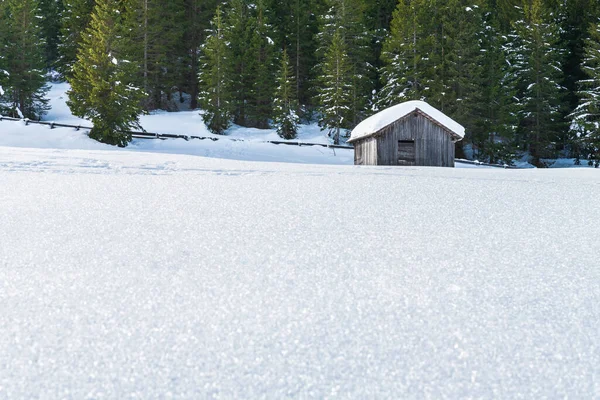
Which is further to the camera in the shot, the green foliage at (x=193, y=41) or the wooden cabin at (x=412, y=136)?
the green foliage at (x=193, y=41)

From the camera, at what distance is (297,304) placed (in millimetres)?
2670

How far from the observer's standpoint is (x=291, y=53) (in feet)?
160

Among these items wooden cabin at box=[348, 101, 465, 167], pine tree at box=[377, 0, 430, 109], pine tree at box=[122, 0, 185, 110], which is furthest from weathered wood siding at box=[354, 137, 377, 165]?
pine tree at box=[122, 0, 185, 110]

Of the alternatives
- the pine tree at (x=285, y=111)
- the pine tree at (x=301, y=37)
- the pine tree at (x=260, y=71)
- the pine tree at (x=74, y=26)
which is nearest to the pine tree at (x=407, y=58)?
the pine tree at (x=285, y=111)

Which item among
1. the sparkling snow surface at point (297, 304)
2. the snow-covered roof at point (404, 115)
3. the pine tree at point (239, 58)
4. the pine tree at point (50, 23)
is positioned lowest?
the sparkling snow surface at point (297, 304)

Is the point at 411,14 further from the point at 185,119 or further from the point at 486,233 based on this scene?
the point at 486,233

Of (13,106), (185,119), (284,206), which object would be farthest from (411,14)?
(284,206)

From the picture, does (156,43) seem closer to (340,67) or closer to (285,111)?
(285,111)

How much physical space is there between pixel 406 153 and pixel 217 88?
69.7 ft

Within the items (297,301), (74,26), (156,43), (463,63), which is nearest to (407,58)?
(463,63)

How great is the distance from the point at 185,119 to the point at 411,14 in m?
19.7

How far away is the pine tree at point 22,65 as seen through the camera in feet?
127

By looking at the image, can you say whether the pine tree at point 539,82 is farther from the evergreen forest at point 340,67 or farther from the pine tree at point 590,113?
the pine tree at point 590,113

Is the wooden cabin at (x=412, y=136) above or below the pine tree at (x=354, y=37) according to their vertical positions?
below
